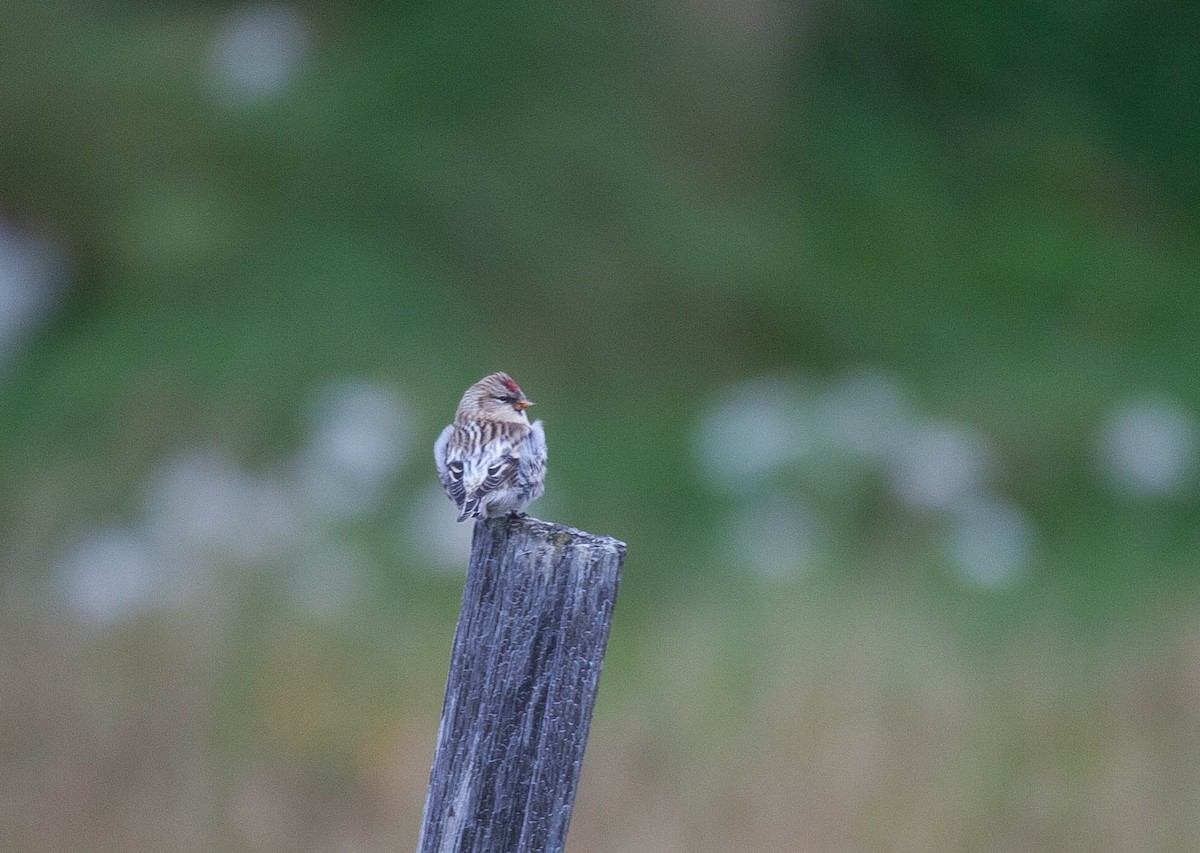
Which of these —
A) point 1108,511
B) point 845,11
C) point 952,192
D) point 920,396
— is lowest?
point 1108,511

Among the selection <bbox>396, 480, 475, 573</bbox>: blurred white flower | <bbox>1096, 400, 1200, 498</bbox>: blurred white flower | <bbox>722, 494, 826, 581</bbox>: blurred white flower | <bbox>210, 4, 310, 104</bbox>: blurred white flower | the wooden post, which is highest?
<bbox>210, 4, 310, 104</bbox>: blurred white flower

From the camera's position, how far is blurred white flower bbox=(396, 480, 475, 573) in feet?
28.1

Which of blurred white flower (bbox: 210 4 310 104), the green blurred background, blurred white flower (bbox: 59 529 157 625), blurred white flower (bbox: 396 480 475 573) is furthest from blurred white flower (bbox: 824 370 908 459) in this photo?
blurred white flower (bbox: 210 4 310 104)

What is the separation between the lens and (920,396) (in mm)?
10555

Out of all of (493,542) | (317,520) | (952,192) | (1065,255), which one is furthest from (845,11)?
(493,542)

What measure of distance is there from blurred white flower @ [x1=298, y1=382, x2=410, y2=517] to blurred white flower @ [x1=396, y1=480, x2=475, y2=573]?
10.9 inches

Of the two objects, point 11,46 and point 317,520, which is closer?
point 317,520

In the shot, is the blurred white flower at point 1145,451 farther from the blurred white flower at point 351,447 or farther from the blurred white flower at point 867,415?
the blurred white flower at point 351,447

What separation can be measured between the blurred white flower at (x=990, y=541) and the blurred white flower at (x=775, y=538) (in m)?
0.89

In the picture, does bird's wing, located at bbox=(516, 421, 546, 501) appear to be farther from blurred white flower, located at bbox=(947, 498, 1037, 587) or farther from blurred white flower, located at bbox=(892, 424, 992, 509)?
blurred white flower, located at bbox=(892, 424, 992, 509)

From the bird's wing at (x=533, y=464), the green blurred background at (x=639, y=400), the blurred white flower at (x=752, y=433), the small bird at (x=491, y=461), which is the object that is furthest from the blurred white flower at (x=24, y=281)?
the bird's wing at (x=533, y=464)

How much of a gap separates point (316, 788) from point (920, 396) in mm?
6123

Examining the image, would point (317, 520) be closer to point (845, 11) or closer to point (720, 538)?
point (720, 538)

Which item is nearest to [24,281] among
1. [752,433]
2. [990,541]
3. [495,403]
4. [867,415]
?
[752,433]
